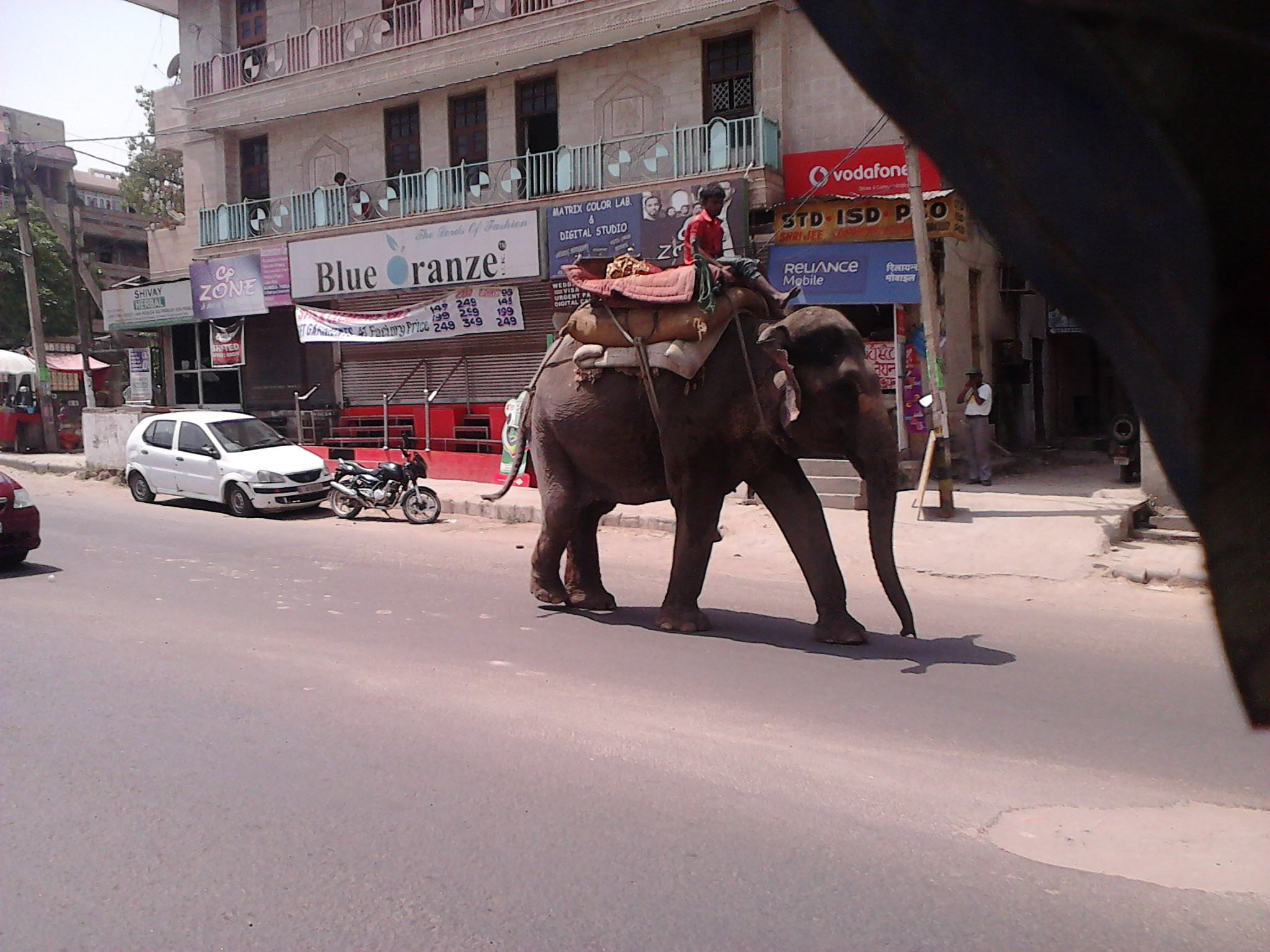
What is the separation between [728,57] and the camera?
55.4 ft

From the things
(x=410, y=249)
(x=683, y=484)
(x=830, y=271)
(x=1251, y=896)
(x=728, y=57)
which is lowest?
(x=1251, y=896)

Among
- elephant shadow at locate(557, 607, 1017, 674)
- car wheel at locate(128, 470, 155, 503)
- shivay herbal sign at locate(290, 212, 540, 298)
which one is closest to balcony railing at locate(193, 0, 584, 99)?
shivay herbal sign at locate(290, 212, 540, 298)

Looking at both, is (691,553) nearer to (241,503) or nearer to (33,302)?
(241,503)

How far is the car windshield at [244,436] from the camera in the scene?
14.7 metres

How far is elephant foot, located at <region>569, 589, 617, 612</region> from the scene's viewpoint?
7535 mm

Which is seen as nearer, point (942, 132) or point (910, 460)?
point (942, 132)

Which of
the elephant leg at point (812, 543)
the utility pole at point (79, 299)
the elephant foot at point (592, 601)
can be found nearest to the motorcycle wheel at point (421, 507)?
the elephant foot at point (592, 601)

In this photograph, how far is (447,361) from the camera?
20.9 meters

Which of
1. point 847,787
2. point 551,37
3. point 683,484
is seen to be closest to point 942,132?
point 847,787

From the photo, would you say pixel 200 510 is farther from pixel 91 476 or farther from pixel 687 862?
pixel 687 862

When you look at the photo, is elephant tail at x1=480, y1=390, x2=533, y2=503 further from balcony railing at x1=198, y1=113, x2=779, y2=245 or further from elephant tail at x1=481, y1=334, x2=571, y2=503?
balcony railing at x1=198, y1=113, x2=779, y2=245

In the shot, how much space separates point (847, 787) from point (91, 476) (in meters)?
19.4

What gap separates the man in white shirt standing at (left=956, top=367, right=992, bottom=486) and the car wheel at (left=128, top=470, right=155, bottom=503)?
12139 millimetres

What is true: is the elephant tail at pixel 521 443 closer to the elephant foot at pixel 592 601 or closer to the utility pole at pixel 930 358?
the elephant foot at pixel 592 601
